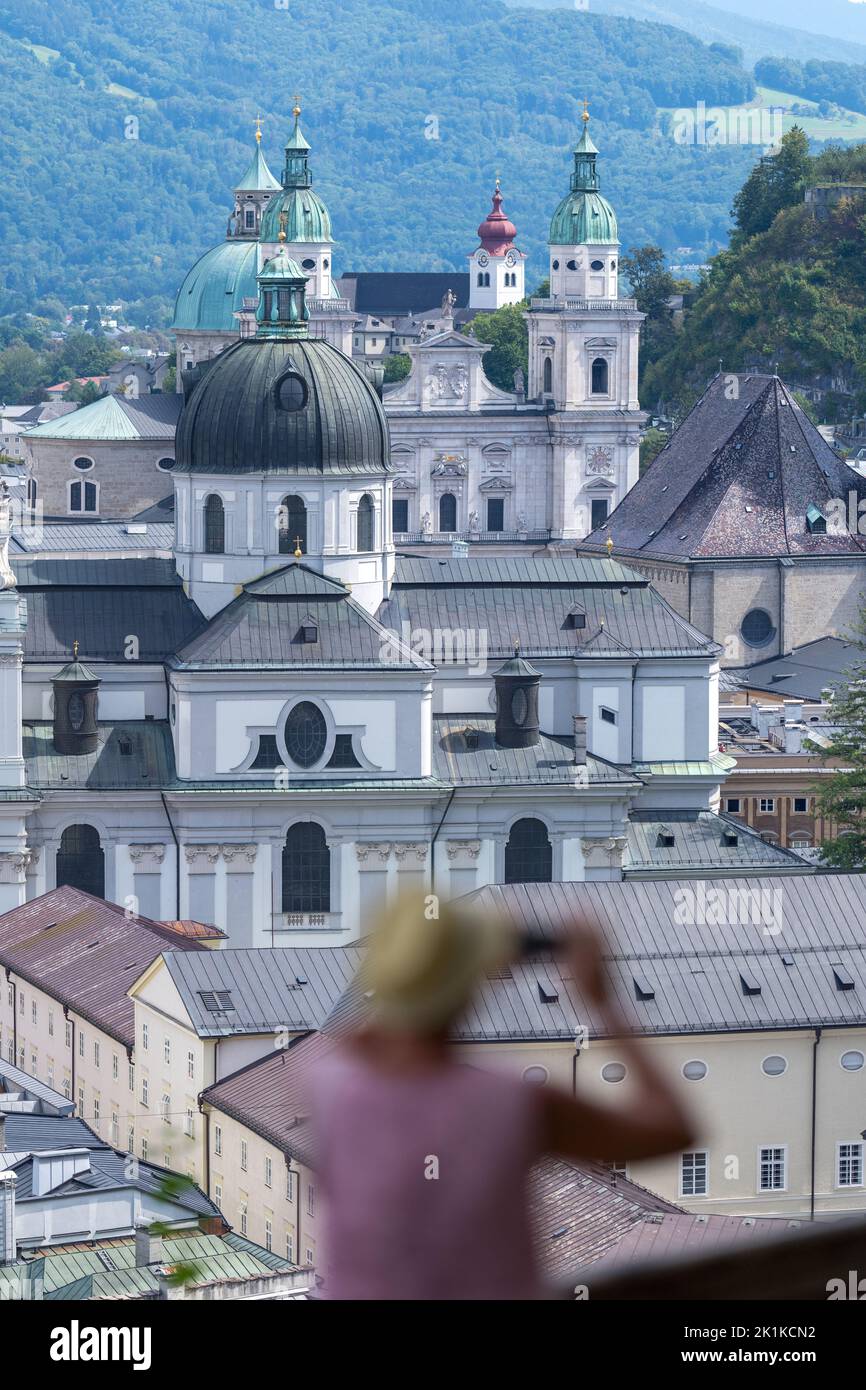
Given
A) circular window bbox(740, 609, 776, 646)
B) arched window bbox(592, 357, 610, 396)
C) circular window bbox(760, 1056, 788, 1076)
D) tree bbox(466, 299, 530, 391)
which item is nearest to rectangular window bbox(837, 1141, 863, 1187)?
circular window bbox(760, 1056, 788, 1076)

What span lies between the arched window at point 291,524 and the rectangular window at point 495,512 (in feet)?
188

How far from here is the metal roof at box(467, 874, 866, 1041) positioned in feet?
143

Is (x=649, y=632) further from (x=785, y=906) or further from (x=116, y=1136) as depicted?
(x=116, y=1136)

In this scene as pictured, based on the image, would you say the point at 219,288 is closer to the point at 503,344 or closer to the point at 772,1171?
the point at 503,344

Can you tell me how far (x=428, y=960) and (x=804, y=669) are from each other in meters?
87.2

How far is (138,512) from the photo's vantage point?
11050cm

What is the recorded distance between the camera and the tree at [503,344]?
14400 cm

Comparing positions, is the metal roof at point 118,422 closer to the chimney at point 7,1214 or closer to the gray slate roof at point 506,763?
the gray slate roof at point 506,763

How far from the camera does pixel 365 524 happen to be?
190 ft

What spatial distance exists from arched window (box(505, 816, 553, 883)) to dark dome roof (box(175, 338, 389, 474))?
691cm

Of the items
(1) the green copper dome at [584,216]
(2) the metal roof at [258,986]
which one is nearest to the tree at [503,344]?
(1) the green copper dome at [584,216]

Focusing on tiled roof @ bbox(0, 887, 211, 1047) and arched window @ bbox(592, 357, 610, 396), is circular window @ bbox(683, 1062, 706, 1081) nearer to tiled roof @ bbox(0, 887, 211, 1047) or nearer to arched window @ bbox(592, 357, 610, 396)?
tiled roof @ bbox(0, 887, 211, 1047)

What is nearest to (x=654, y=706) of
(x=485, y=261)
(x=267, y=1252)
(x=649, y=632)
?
(x=649, y=632)

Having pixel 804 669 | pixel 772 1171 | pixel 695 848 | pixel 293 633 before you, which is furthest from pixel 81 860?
pixel 804 669
